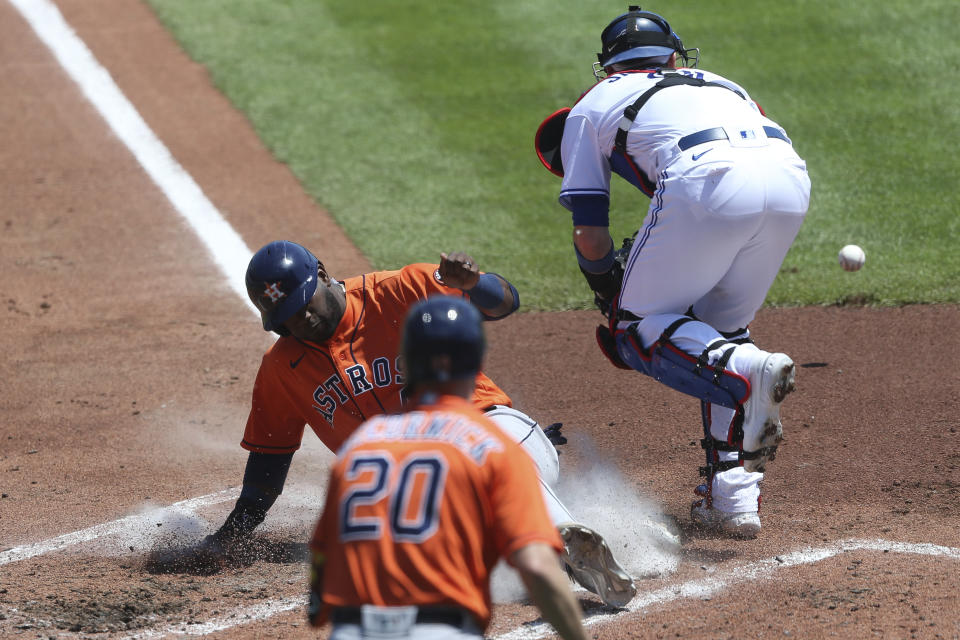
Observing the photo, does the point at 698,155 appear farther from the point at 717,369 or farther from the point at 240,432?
the point at 240,432

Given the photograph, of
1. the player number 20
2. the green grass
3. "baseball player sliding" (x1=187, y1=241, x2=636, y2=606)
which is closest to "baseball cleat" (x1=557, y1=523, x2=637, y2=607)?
"baseball player sliding" (x1=187, y1=241, x2=636, y2=606)

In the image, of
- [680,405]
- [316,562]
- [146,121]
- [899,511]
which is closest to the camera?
[316,562]

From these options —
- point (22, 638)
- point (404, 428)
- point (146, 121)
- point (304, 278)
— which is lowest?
point (146, 121)

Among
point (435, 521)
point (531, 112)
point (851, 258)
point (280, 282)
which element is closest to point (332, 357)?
point (280, 282)

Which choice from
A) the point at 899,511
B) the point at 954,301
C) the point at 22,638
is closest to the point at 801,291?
the point at 954,301

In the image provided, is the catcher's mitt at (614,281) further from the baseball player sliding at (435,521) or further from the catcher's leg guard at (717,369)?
the baseball player sliding at (435,521)

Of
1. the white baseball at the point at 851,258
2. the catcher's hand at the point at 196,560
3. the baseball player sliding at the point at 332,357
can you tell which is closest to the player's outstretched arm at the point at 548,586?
the baseball player sliding at the point at 332,357

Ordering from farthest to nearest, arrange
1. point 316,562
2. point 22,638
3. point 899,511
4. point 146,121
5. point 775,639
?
point 146,121 < point 899,511 < point 22,638 < point 775,639 < point 316,562

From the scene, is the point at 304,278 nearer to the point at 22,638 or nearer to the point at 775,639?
the point at 22,638
